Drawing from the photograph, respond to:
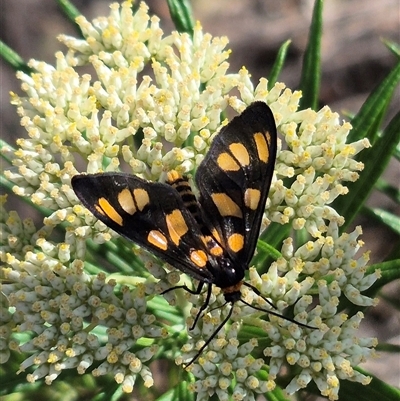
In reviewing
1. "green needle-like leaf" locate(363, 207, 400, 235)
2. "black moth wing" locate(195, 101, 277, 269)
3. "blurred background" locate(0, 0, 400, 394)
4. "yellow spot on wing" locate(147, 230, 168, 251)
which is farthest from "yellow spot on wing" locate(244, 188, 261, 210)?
"blurred background" locate(0, 0, 400, 394)

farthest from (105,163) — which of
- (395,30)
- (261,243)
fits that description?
(395,30)

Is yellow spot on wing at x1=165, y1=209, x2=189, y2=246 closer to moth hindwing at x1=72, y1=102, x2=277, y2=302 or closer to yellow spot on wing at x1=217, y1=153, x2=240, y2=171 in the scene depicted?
moth hindwing at x1=72, y1=102, x2=277, y2=302

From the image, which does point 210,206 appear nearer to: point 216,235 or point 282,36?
point 216,235

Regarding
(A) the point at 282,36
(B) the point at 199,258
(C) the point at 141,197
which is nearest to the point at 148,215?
(C) the point at 141,197

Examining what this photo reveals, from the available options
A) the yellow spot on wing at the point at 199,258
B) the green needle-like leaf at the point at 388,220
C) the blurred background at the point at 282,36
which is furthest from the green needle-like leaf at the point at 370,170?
the blurred background at the point at 282,36

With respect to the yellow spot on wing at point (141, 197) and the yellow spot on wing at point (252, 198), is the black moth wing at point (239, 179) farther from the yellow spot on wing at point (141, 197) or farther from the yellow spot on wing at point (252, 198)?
the yellow spot on wing at point (141, 197)

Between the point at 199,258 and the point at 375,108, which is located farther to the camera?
the point at 375,108

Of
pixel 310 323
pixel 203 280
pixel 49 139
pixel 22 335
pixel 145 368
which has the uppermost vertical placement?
pixel 49 139

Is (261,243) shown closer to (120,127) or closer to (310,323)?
(310,323)
